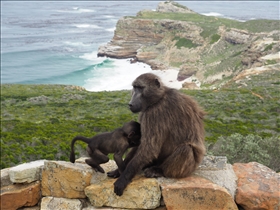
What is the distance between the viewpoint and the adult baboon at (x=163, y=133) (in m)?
4.20

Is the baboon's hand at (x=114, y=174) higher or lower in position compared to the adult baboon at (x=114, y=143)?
lower

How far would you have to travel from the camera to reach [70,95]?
30375 mm

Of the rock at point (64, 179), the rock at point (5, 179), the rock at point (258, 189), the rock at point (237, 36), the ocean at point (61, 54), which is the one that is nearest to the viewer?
the rock at point (258, 189)

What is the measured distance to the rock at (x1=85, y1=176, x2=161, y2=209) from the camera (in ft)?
14.3

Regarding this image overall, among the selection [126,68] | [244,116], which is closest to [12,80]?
[126,68]

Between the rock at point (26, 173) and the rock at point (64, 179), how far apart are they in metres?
0.14

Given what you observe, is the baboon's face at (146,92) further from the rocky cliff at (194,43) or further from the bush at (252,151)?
the rocky cliff at (194,43)

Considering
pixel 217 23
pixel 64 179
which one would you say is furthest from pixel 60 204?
pixel 217 23

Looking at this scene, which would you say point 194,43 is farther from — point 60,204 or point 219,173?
point 60,204

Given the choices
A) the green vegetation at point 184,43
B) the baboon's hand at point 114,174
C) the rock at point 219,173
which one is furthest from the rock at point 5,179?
the green vegetation at point 184,43

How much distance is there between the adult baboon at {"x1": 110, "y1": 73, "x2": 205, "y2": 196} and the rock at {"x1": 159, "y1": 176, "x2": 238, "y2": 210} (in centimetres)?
22

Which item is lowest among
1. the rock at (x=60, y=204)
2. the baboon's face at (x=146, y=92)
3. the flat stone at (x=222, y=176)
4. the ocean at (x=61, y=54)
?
the ocean at (x=61, y=54)

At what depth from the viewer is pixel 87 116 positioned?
21141 millimetres

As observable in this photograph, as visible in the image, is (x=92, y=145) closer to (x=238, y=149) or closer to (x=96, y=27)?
(x=238, y=149)
